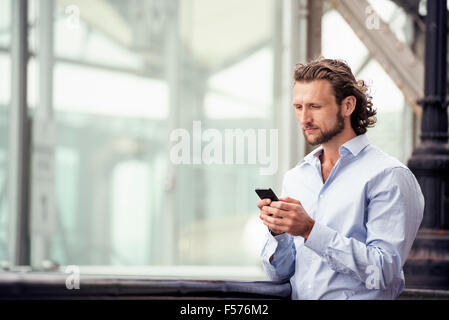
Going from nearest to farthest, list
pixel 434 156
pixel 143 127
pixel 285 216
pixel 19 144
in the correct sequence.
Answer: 1. pixel 285 216
2. pixel 434 156
3. pixel 19 144
4. pixel 143 127

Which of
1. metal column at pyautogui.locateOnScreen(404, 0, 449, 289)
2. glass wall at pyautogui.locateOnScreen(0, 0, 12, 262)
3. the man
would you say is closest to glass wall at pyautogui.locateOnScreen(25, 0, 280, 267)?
glass wall at pyautogui.locateOnScreen(0, 0, 12, 262)

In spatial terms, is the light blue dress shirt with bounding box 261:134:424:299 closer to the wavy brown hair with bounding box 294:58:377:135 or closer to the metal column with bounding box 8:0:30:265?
the wavy brown hair with bounding box 294:58:377:135

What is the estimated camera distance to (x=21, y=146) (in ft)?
14.0

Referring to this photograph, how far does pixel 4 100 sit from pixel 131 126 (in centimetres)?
89

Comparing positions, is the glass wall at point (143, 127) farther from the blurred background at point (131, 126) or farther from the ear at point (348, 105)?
the ear at point (348, 105)

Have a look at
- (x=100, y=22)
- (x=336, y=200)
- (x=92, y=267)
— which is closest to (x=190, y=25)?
(x=100, y=22)

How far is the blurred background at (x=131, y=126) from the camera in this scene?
167 inches

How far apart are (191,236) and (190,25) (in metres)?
1.49

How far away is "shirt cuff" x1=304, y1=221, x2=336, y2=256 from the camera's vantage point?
1.20 metres

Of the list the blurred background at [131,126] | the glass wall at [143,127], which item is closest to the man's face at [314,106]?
the blurred background at [131,126]

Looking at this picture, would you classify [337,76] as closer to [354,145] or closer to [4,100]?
[354,145]

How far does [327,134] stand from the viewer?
1.33 m

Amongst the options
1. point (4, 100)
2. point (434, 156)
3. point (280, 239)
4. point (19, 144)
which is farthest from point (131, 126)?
point (280, 239)
